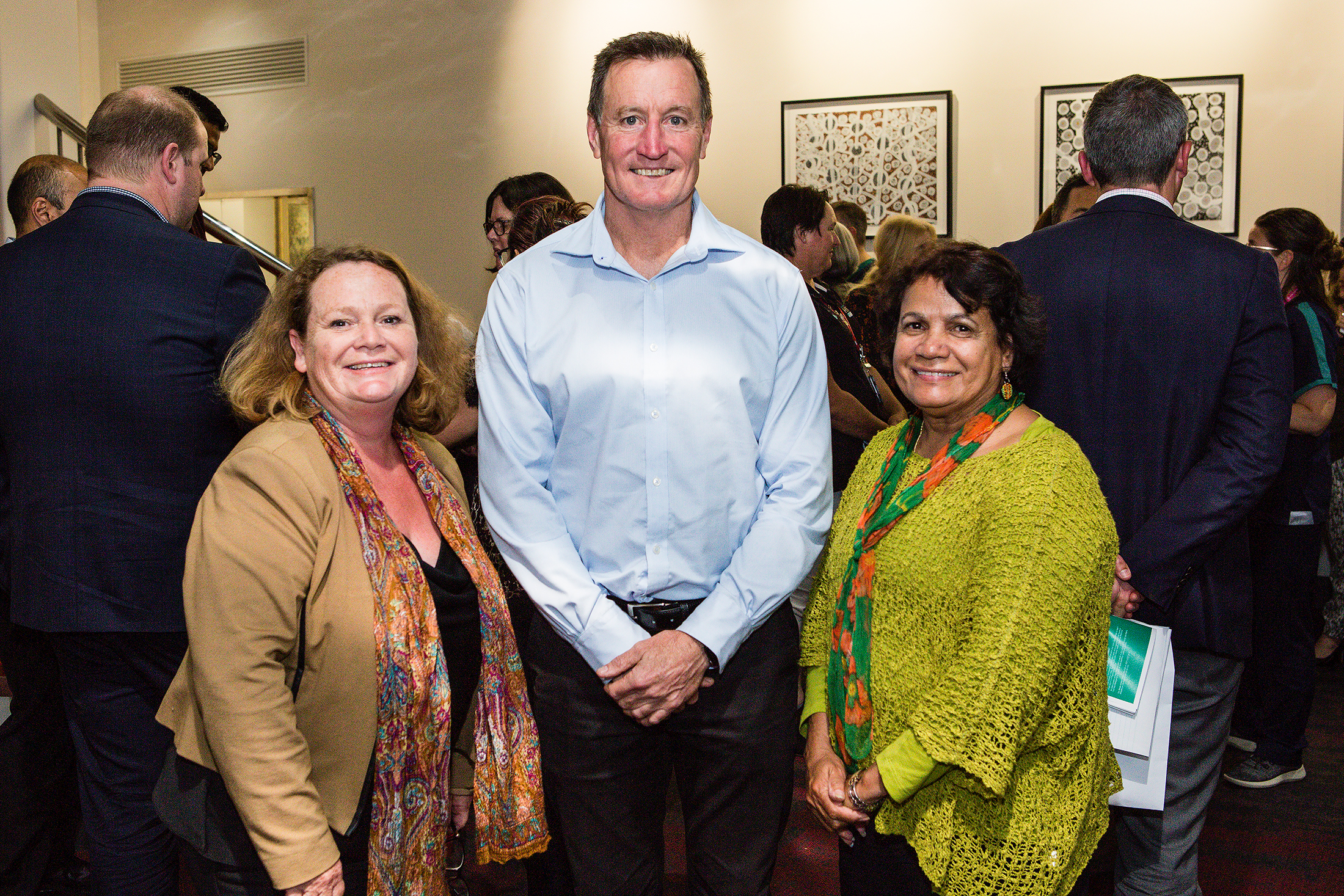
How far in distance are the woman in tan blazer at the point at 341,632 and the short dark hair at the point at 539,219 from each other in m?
0.56

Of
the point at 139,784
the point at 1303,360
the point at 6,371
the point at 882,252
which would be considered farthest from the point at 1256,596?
the point at 6,371

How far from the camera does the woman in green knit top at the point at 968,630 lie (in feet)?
4.86

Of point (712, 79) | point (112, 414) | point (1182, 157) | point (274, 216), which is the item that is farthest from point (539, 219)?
point (274, 216)

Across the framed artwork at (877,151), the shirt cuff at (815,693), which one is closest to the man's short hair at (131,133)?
the shirt cuff at (815,693)

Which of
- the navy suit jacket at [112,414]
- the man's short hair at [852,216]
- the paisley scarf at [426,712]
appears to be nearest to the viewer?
the paisley scarf at [426,712]

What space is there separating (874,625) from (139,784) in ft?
5.04

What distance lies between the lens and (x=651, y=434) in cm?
179

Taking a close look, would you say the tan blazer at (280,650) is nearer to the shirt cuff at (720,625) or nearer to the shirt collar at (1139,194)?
the shirt cuff at (720,625)

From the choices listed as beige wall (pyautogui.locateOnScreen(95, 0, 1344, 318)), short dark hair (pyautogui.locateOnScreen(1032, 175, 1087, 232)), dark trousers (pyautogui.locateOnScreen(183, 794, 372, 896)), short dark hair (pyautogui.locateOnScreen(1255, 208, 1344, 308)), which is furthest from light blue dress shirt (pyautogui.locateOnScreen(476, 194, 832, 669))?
beige wall (pyautogui.locateOnScreen(95, 0, 1344, 318))

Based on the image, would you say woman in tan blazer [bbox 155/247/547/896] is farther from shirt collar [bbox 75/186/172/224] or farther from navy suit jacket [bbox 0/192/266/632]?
shirt collar [bbox 75/186/172/224]

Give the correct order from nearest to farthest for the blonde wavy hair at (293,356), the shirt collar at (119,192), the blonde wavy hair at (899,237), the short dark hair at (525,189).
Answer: the blonde wavy hair at (293,356) → the shirt collar at (119,192) → the short dark hair at (525,189) → the blonde wavy hair at (899,237)

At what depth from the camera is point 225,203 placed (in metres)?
7.14

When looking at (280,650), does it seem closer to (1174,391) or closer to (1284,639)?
(1174,391)

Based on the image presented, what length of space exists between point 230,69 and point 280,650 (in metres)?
6.63
